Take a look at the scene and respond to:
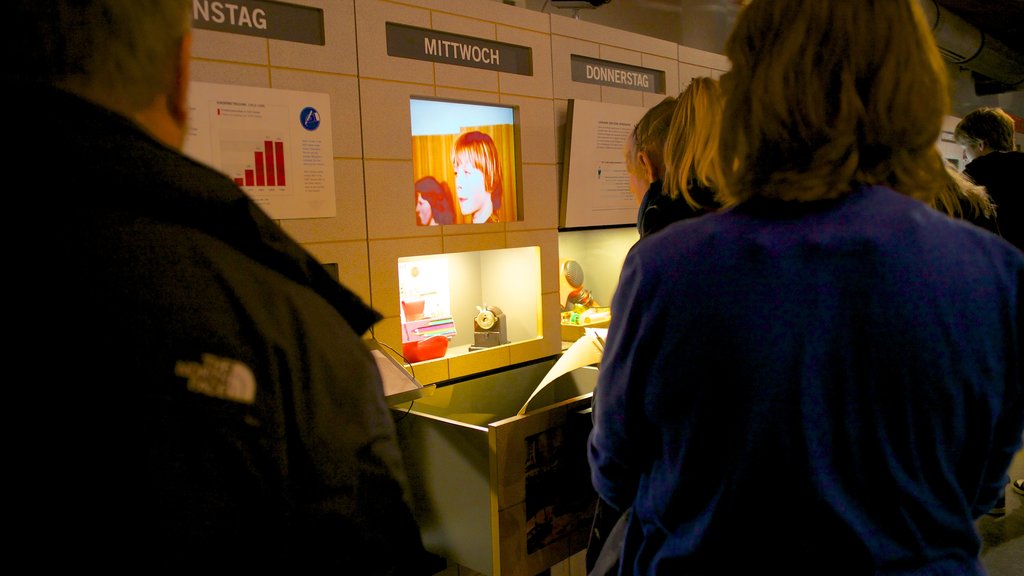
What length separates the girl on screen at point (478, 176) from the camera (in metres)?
3.35

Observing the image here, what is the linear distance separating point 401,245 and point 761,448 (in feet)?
7.01

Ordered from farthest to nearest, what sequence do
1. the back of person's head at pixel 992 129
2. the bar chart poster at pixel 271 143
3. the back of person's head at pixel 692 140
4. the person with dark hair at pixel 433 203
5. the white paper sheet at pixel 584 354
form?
the back of person's head at pixel 992 129, the person with dark hair at pixel 433 203, the white paper sheet at pixel 584 354, the bar chart poster at pixel 271 143, the back of person's head at pixel 692 140

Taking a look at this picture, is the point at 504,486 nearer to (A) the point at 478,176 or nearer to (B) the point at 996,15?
(A) the point at 478,176

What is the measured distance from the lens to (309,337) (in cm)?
71

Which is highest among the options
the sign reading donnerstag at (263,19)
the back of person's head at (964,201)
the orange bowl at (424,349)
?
the sign reading donnerstag at (263,19)

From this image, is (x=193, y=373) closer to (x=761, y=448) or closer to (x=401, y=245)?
(x=761, y=448)

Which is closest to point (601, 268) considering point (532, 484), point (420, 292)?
point (420, 292)

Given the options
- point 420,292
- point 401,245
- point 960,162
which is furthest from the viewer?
point 960,162

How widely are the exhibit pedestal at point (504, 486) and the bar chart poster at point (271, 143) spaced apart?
847mm

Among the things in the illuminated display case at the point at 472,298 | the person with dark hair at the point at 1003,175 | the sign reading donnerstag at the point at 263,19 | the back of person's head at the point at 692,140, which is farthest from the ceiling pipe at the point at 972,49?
the sign reading donnerstag at the point at 263,19

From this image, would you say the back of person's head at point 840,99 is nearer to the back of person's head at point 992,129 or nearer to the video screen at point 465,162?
the video screen at point 465,162

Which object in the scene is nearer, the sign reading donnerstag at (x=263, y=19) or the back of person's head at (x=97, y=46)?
the back of person's head at (x=97, y=46)

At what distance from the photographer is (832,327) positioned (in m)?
0.93

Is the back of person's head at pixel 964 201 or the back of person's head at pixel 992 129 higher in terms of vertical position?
the back of person's head at pixel 992 129
